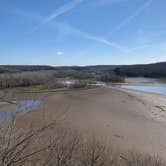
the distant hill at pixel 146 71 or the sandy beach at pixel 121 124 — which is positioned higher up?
the distant hill at pixel 146 71

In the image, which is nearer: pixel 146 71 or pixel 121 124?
pixel 121 124

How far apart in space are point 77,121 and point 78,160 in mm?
11770

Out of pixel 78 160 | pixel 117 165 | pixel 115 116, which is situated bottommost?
pixel 115 116

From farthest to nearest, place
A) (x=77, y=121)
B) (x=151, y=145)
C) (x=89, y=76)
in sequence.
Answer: (x=89, y=76) < (x=77, y=121) < (x=151, y=145)

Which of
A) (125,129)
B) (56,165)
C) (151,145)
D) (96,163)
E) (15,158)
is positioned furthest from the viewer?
(125,129)

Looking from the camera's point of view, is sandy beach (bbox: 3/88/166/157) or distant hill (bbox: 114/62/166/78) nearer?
sandy beach (bbox: 3/88/166/157)

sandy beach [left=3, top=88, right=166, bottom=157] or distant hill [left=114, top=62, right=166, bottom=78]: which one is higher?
distant hill [left=114, top=62, right=166, bottom=78]

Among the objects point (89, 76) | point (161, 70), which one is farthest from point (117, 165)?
point (161, 70)

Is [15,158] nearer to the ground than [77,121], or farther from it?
farther from it

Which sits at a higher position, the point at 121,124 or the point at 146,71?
the point at 146,71

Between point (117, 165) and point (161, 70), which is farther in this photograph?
point (161, 70)

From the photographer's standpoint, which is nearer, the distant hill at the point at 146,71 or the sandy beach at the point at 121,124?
the sandy beach at the point at 121,124

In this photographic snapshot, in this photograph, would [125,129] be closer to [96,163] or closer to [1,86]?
[96,163]

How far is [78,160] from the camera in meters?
3.60
